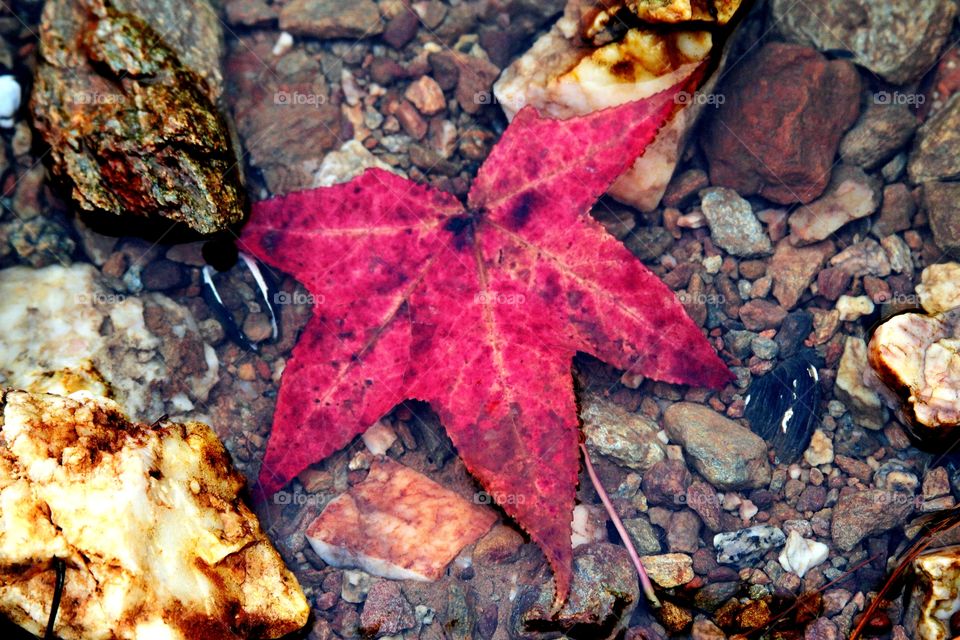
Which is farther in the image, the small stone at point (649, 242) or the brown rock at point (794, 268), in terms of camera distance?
the small stone at point (649, 242)

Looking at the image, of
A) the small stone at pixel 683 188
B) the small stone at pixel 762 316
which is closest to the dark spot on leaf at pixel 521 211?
the small stone at pixel 683 188

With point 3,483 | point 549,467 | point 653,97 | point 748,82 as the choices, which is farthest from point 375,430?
point 748,82

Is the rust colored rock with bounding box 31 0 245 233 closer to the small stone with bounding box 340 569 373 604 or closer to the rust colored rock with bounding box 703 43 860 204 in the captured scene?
the small stone with bounding box 340 569 373 604

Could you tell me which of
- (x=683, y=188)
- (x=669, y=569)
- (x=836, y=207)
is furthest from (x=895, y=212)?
(x=669, y=569)

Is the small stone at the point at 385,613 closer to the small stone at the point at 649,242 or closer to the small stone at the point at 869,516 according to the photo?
the small stone at the point at 869,516

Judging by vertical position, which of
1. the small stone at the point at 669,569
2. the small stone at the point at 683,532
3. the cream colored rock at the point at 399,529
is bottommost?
the cream colored rock at the point at 399,529

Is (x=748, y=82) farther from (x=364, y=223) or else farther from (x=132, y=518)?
(x=132, y=518)
